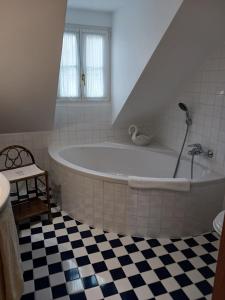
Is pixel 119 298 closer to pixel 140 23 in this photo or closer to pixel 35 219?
pixel 35 219

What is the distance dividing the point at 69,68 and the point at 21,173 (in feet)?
4.81

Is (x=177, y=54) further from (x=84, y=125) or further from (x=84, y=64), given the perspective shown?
(x=84, y=125)

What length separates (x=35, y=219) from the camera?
2.43m

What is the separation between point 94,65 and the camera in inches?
118

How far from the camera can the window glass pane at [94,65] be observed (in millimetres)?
2921

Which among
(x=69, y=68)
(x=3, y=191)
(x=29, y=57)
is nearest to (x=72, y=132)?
(x=69, y=68)

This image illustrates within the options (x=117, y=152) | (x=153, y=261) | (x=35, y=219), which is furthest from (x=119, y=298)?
(x=117, y=152)

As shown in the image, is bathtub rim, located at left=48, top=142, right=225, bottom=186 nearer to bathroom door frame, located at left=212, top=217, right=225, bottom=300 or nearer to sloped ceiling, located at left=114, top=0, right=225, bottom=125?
sloped ceiling, located at left=114, top=0, right=225, bottom=125

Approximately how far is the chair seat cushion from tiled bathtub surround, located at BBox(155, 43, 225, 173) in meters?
1.69

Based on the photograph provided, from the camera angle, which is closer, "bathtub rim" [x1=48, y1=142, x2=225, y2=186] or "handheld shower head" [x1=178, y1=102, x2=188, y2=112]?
"bathtub rim" [x1=48, y1=142, x2=225, y2=186]

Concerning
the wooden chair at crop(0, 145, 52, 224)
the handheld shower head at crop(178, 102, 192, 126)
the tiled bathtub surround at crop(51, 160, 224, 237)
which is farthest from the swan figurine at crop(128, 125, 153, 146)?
the wooden chair at crop(0, 145, 52, 224)

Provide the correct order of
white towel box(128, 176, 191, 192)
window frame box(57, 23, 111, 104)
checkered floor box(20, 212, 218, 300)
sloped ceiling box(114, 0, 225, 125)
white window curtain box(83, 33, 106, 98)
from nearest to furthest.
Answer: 1. checkered floor box(20, 212, 218, 300)
2. sloped ceiling box(114, 0, 225, 125)
3. white towel box(128, 176, 191, 192)
4. window frame box(57, 23, 111, 104)
5. white window curtain box(83, 33, 106, 98)

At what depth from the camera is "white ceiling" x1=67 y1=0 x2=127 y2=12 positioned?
2383mm

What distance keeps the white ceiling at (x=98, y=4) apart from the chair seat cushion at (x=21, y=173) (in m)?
1.77
